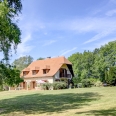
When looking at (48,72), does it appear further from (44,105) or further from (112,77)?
(44,105)

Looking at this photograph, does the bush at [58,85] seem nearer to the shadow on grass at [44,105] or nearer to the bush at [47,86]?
the bush at [47,86]

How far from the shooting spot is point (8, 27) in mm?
11945

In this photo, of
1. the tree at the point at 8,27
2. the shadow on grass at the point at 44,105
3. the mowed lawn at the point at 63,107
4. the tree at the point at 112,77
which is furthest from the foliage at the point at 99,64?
the tree at the point at 8,27

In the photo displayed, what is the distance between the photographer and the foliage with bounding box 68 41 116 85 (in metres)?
46.9

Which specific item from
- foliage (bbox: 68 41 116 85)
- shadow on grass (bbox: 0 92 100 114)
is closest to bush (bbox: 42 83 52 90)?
foliage (bbox: 68 41 116 85)

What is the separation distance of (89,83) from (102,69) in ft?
46.9

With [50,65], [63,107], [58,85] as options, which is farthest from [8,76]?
[50,65]

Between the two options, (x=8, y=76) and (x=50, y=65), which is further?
(x=50, y=65)

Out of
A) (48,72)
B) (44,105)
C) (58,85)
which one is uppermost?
(48,72)

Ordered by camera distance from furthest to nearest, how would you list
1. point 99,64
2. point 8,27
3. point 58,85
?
point 99,64 < point 58,85 < point 8,27

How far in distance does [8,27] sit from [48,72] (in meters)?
36.1

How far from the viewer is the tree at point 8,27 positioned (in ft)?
38.0

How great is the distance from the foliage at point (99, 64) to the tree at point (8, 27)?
3167 cm

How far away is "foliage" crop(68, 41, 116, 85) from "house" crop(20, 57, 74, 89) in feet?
15.4
